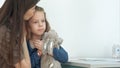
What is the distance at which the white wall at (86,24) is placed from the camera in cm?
197

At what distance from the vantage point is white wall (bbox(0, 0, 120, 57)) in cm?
197

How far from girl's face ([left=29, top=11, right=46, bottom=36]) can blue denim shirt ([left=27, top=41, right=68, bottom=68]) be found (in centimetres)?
9

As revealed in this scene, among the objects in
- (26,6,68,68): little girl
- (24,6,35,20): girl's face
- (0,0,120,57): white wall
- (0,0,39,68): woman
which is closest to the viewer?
(0,0,39,68): woman

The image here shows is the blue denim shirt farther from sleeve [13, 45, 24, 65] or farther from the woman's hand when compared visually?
sleeve [13, 45, 24, 65]

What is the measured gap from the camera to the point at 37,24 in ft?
5.50

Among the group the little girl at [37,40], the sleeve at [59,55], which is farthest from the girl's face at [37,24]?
the sleeve at [59,55]

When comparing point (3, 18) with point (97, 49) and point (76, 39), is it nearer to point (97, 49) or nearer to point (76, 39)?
point (76, 39)

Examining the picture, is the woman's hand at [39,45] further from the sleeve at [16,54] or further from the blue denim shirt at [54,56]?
the sleeve at [16,54]

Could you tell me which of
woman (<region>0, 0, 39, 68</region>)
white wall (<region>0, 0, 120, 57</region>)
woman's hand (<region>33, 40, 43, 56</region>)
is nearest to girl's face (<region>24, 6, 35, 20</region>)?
woman (<region>0, 0, 39, 68</region>)

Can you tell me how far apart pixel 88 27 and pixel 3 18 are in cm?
76

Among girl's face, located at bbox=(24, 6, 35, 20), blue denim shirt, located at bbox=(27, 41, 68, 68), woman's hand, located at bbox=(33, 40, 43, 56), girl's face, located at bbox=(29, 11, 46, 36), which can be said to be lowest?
blue denim shirt, located at bbox=(27, 41, 68, 68)

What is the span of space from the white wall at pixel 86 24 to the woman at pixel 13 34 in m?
0.42

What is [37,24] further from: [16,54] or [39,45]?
[16,54]

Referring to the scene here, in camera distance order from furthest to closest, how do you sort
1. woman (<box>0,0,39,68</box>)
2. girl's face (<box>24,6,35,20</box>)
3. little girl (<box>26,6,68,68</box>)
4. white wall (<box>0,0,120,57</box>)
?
white wall (<box>0,0,120,57</box>)
little girl (<box>26,6,68,68</box>)
girl's face (<box>24,6,35,20</box>)
woman (<box>0,0,39,68</box>)
